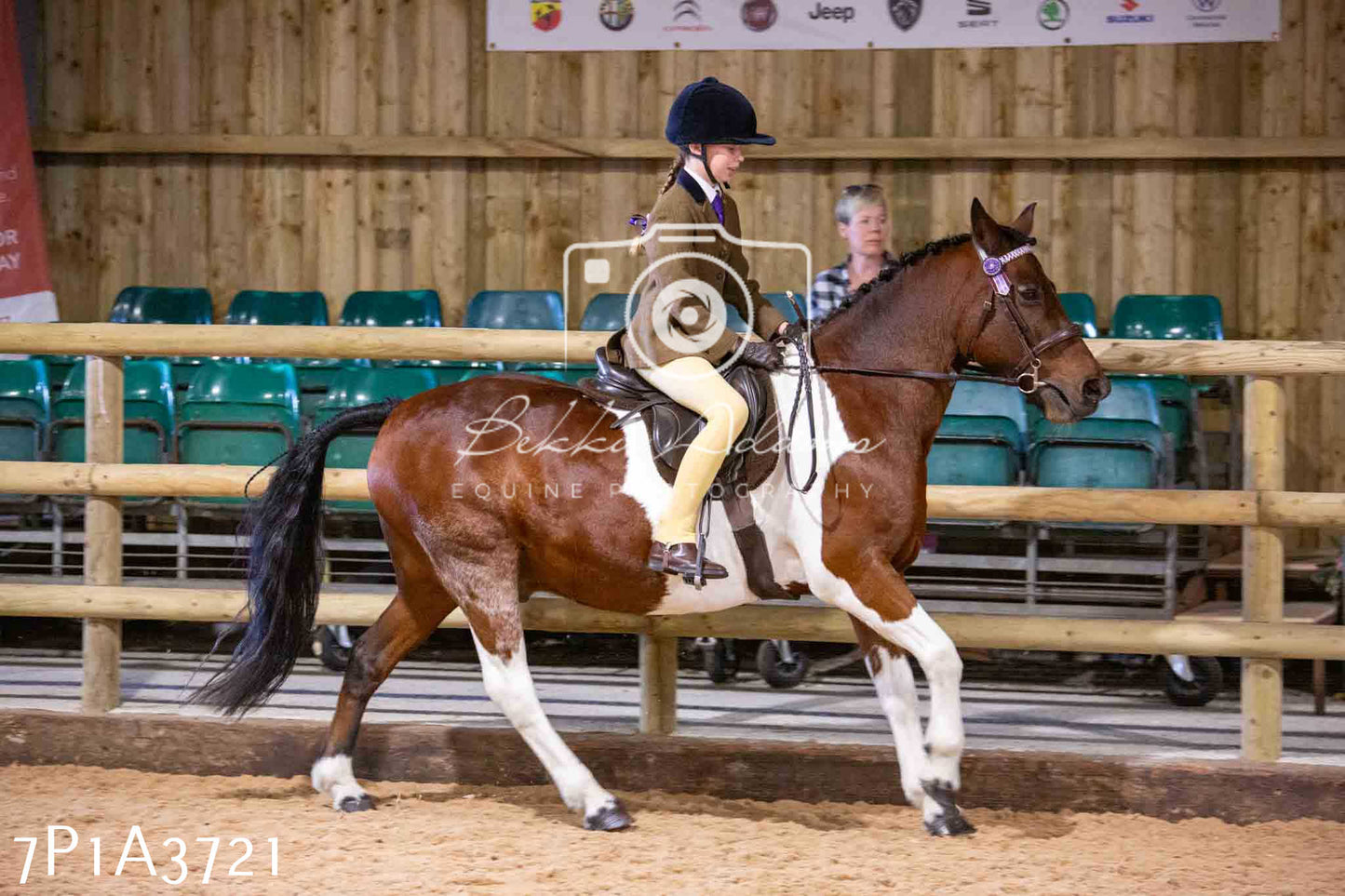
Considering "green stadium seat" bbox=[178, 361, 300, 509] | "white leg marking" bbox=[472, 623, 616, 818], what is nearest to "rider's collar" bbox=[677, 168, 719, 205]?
"white leg marking" bbox=[472, 623, 616, 818]

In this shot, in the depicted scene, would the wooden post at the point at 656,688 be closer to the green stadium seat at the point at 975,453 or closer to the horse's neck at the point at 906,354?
the horse's neck at the point at 906,354

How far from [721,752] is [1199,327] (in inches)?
193

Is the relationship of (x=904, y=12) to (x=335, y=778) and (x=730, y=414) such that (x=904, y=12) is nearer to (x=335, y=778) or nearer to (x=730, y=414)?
(x=730, y=414)

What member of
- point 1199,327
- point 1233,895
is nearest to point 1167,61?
point 1199,327

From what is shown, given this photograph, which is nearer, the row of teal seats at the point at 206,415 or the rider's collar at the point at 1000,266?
the rider's collar at the point at 1000,266

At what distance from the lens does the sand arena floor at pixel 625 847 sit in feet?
11.5

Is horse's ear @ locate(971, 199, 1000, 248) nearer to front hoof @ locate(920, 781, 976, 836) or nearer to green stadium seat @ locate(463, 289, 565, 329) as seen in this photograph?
front hoof @ locate(920, 781, 976, 836)

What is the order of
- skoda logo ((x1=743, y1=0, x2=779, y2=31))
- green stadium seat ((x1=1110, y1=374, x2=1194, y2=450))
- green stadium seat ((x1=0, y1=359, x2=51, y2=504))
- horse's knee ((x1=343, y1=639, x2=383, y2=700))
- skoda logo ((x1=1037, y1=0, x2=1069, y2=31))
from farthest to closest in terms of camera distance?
1. skoda logo ((x1=743, y1=0, x2=779, y2=31))
2. skoda logo ((x1=1037, y1=0, x2=1069, y2=31))
3. green stadium seat ((x1=0, y1=359, x2=51, y2=504))
4. green stadium seat ((x1=1110, y1=374, x2=1194, y2=450))
5. horse's knee ((x1=343, y1=639, x2=383, y2=700))

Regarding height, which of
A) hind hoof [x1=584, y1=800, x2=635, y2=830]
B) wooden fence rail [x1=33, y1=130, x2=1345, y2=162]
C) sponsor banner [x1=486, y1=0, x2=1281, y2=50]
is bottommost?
hind hoof [x1=584, y1=800, x2=635, y2=830]

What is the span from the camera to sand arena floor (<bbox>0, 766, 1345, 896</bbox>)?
351 centimetres

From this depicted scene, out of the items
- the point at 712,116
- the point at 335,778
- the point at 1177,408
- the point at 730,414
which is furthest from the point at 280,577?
the point at 1177,408

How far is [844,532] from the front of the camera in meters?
3.85

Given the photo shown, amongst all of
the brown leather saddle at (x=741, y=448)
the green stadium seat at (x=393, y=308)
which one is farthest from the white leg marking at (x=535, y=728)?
the green stadium seat at (x=393, y=308)

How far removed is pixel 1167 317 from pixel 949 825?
505 centimetres
